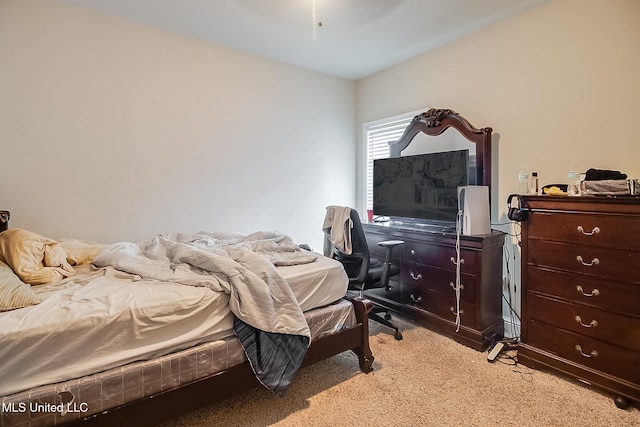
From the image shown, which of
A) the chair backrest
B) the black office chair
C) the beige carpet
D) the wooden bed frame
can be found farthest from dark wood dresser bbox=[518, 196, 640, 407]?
the wooden bed frame

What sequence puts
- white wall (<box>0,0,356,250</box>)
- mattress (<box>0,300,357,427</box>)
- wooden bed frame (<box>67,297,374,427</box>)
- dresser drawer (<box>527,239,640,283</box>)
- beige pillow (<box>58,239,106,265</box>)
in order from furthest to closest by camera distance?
white wall (<box>0,0,356,250</box>)
beige pillow (<box>58,239,106,265</box>)
dresser drawer (<box>527,239,640,283</box>)
wooden bed frame (<box>67,297,374,427</box>)
mattress (<box>0,300,357,427</box>)

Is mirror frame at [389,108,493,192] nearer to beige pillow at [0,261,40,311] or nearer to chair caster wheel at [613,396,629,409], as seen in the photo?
chair caster wheel at [613,396,629,409]

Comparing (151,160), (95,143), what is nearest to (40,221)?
(95,143)

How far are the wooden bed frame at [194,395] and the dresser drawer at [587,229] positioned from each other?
146cm

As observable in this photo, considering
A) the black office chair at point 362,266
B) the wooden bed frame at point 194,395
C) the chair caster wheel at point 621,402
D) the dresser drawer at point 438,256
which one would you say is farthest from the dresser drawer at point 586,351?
the wooden bed frame at point 194,395

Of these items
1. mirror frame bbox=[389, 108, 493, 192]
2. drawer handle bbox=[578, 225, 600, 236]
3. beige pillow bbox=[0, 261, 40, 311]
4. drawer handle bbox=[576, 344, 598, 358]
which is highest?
mirror frame bbox=[389, 108, 493, 192]

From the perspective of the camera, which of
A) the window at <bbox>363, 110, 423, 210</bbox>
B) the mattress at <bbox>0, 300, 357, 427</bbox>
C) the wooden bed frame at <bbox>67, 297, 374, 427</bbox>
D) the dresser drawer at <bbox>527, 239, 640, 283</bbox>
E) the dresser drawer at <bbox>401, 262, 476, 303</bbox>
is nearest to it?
the mattress at <bbox>0, 300, 357, 427</bbox>

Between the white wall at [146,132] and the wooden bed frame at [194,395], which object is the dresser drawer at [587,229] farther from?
the white wall at [146,132]

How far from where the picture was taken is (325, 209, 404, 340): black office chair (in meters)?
2.59

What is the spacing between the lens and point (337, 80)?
4.18 m

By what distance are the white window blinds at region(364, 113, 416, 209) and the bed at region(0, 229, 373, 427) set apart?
6.78 ft

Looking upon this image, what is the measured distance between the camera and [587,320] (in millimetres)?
2004

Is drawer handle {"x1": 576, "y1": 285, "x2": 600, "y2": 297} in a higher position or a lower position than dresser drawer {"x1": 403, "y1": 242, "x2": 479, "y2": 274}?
lower

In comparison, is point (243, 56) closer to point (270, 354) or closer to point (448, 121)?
point (448, 121)
